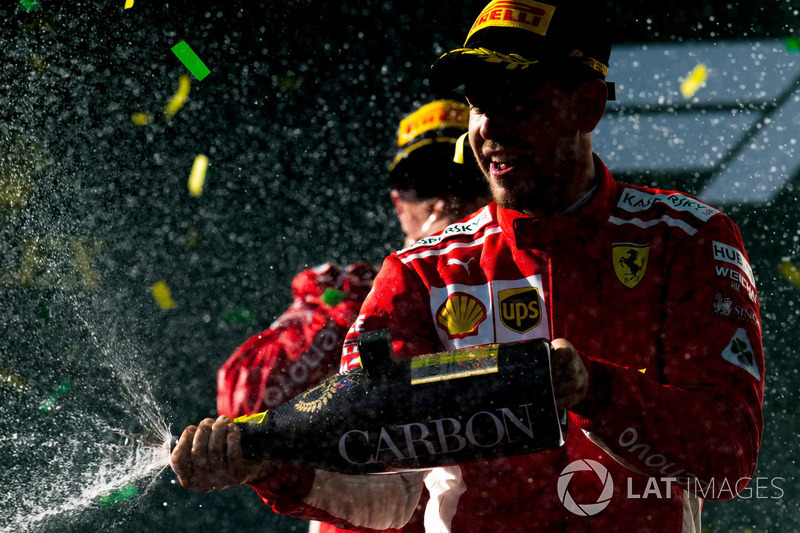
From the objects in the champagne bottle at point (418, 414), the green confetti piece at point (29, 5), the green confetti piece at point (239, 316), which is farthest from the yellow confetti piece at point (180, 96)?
the champagne bottle at point (418, 414)

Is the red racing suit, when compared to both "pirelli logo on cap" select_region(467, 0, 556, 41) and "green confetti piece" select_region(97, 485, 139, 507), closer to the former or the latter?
"pirelli logo on cap" select_region(467, 0, 556, 41)

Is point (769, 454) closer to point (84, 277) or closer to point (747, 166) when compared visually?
point (747, 166)

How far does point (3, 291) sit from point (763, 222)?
10.7 feet

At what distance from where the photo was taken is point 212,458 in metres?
1.12

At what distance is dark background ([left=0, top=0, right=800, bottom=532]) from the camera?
354cm

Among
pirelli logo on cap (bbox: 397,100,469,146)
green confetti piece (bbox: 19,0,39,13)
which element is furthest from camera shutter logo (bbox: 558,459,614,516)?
green confetti piece (bbox: 19,0,39,13)

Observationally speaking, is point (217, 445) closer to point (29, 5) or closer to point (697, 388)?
point (697, 388)

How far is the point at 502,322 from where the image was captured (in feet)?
4.50

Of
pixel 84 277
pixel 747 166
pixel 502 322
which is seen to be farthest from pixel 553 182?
pixel 84 277

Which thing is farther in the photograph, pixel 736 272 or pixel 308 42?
pixel 308 42

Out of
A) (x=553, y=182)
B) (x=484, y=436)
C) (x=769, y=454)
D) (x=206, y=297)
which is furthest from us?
(x=206, y=297)

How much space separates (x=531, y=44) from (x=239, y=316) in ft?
8.67

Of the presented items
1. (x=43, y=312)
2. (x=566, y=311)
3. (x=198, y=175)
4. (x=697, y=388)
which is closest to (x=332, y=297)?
(x=566, y=311)

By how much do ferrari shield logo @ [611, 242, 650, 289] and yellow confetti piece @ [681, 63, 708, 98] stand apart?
2449 millimetres
